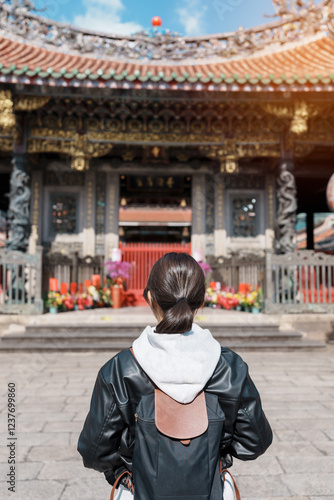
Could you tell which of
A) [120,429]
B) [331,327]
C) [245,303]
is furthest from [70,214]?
[120,429]

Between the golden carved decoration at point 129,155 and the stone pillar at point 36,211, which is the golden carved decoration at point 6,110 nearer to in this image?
the stone pillar at point 36,211

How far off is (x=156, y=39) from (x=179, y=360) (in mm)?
11129

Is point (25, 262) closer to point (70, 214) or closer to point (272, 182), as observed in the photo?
point (70, 214)

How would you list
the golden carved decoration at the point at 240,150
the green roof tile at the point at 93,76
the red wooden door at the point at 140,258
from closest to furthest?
the green roof tile at the point at 93,76 → the golden carved decoration at the point at 240,150 → the red wooden door at the point at 140,258

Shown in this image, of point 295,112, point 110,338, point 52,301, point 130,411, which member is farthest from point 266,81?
point 130,411

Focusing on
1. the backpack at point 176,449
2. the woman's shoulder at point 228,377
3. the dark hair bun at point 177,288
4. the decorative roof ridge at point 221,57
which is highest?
the decorative roof ridge at point 221,57

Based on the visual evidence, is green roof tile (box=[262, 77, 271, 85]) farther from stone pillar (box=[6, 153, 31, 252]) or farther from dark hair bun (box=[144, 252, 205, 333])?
dark hair bun (box=[144, 252, 205, 333])

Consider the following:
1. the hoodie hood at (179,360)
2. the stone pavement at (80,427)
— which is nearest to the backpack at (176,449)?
the hoodie hood at (179,360)

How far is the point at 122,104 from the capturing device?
808cm

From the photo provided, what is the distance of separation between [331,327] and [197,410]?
695 cm

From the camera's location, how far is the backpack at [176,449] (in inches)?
41.8

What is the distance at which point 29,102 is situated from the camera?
25.7ft

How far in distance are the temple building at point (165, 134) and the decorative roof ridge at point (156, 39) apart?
3 centimetres

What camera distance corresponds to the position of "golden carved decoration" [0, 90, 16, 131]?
7.59m
